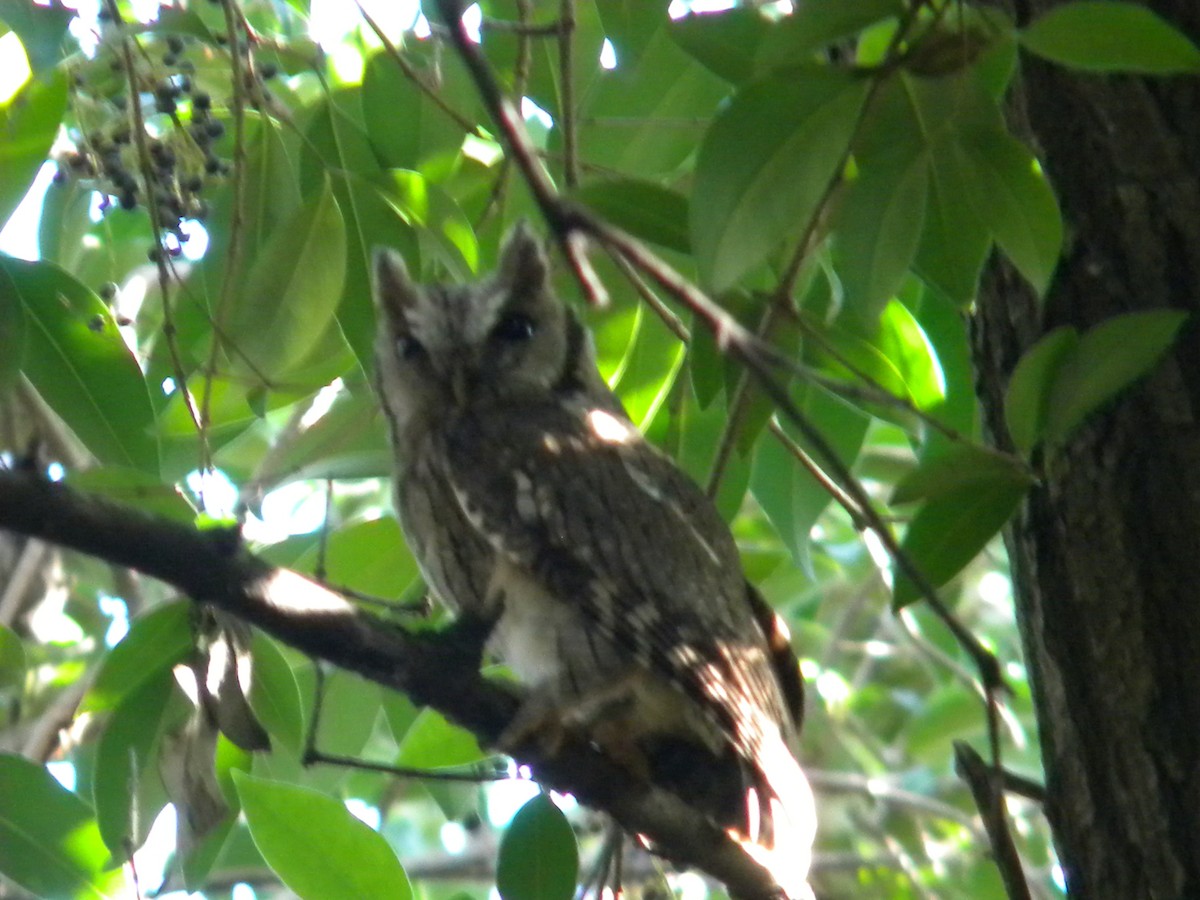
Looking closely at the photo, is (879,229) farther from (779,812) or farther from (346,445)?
(346,445)

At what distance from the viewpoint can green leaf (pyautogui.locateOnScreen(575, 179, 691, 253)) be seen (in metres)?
1.73

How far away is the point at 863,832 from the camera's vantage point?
450 centimetres

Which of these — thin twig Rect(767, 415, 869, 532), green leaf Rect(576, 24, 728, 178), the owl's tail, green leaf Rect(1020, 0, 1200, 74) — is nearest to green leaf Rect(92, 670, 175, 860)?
the owl's tail

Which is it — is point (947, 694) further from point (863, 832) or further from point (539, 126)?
point (539, 126)

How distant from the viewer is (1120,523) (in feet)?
5.30

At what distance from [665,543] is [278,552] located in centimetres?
56

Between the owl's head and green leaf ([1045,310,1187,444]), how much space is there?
0.98m

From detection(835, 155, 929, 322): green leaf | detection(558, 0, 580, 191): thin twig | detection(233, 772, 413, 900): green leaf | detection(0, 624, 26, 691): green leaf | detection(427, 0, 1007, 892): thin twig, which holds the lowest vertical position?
detection(233, 772, 413, 900): green leaf

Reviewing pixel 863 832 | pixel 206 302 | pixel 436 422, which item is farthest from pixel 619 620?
pixel 863 832

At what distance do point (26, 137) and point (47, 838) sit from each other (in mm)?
825

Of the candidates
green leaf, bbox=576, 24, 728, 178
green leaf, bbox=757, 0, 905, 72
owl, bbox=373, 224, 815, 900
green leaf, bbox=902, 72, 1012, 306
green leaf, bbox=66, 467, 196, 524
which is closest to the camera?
green leaf, bbox=757, 0, 905, 72

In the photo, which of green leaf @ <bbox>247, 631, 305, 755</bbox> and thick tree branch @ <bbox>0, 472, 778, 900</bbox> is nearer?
thick tree branch @ <bbox>0, 472, 778, 900</bbox>

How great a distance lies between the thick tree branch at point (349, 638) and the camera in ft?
3.93

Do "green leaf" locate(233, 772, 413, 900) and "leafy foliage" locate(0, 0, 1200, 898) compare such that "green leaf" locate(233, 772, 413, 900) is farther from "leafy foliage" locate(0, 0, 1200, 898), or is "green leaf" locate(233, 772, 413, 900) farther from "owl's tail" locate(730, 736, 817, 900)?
"owl's tail" locate(730, 736, 817, 900)
